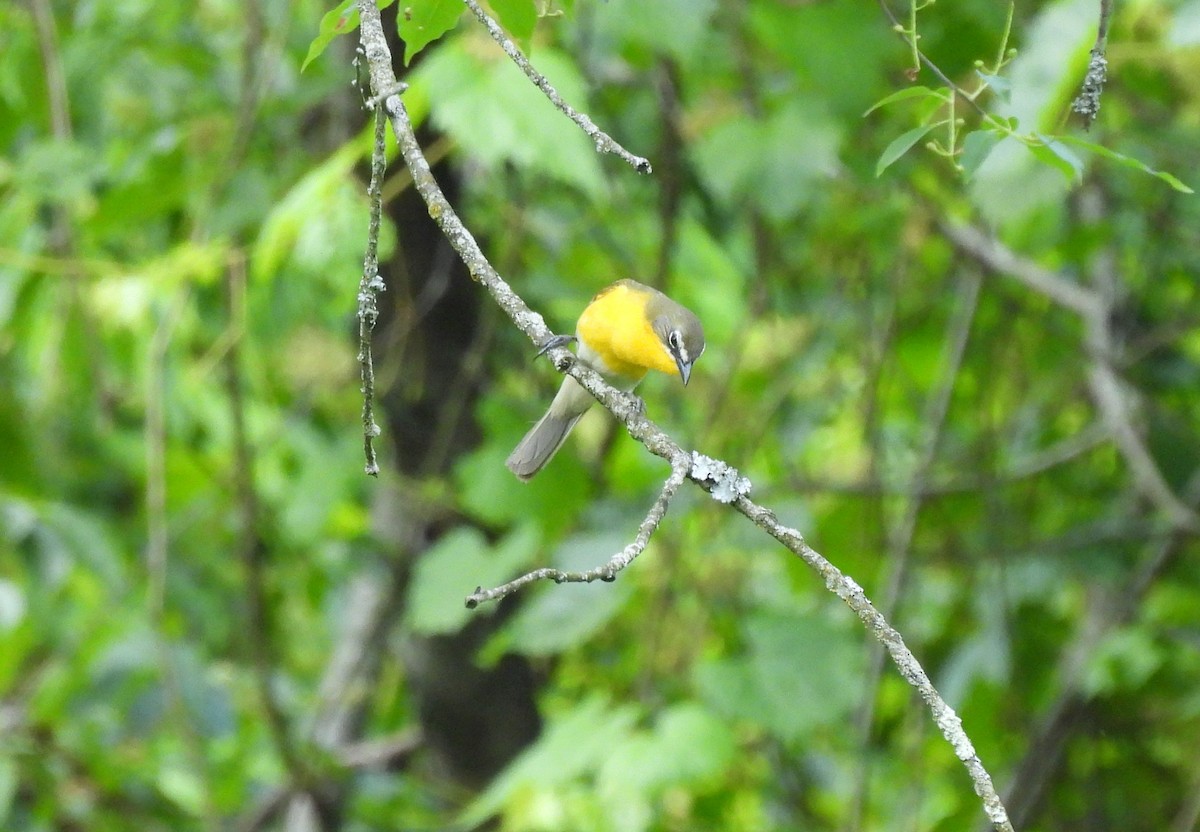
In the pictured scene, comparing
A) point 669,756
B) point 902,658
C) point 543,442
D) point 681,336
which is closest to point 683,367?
point 681,336

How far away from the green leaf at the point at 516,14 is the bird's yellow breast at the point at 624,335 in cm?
145

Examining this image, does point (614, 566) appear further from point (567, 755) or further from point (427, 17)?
point (567, 755)

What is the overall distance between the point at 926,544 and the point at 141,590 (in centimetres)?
329

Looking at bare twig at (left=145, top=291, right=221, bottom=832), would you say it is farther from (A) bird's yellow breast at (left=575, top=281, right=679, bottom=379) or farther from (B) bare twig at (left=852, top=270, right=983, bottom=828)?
(B) bare twig at (left=852, top=270, right=983, bottom=828)

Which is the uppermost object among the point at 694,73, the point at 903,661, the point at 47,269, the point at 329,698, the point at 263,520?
the point at 694,73

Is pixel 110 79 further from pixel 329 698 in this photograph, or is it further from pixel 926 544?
pixel 926 544

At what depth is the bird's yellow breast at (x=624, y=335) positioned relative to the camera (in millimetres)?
3320

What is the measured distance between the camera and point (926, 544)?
18.7ft

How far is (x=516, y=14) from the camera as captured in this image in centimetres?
189

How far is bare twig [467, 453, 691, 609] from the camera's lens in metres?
1.37

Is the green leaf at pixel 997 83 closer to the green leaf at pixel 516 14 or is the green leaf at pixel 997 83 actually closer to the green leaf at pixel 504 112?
the green leaf at pixel 516 14

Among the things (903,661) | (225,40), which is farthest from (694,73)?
(903,661)

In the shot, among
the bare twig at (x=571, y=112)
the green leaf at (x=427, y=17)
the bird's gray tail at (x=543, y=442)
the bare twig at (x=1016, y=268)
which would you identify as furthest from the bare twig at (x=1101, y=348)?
the bare twig at (x=571, y=112)

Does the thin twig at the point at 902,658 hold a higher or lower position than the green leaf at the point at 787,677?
lower
